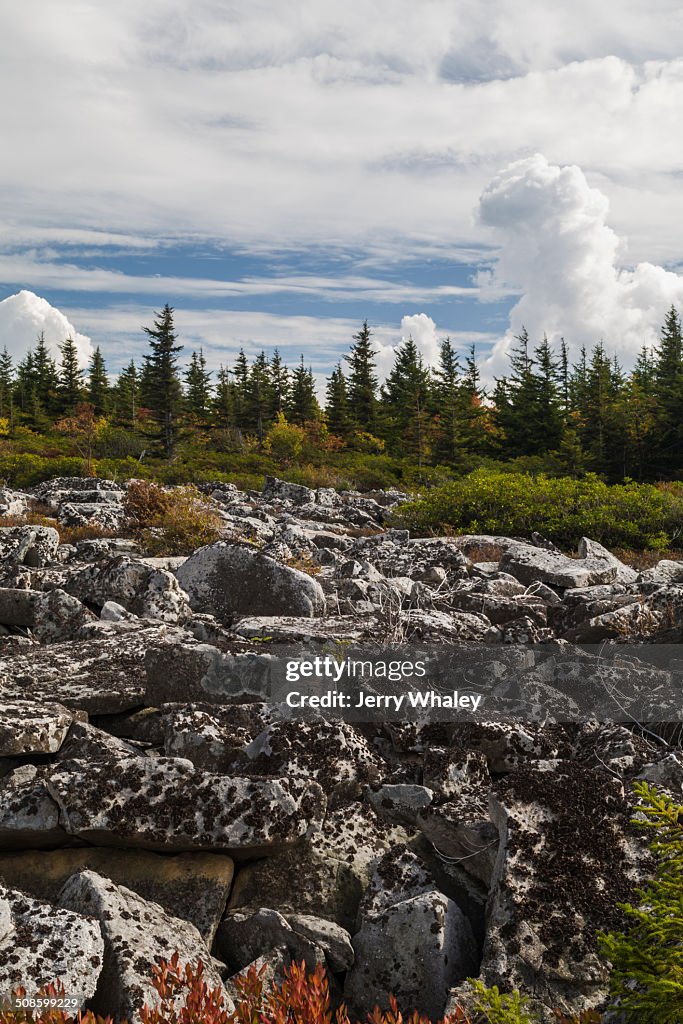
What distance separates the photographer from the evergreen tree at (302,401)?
61.4 m

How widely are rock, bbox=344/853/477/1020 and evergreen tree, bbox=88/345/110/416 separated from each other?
67.0 metres

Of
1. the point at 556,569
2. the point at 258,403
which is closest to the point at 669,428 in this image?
the point at 258,403

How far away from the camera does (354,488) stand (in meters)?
33.0

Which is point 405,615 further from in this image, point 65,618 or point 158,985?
point 158,985

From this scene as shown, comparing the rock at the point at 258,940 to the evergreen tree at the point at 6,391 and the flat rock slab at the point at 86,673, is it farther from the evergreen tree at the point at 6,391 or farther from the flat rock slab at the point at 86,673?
the evergreen tree at the point at 6,391

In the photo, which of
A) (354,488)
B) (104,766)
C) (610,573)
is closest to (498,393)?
(354,488)

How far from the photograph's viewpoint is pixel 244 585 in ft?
24.7

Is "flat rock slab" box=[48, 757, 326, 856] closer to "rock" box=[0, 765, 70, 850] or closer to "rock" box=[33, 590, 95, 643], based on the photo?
"rock" box=[0, 765, 70, 850]

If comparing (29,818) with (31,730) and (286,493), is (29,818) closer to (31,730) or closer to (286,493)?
(31,730)

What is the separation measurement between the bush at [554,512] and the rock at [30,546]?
25.7ft

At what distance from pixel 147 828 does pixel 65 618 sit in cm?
→ 362

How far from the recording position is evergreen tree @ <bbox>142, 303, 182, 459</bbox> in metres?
50.0

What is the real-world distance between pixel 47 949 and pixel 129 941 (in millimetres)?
297

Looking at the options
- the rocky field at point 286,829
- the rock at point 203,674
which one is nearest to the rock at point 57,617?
the rocky field at point 286,829
